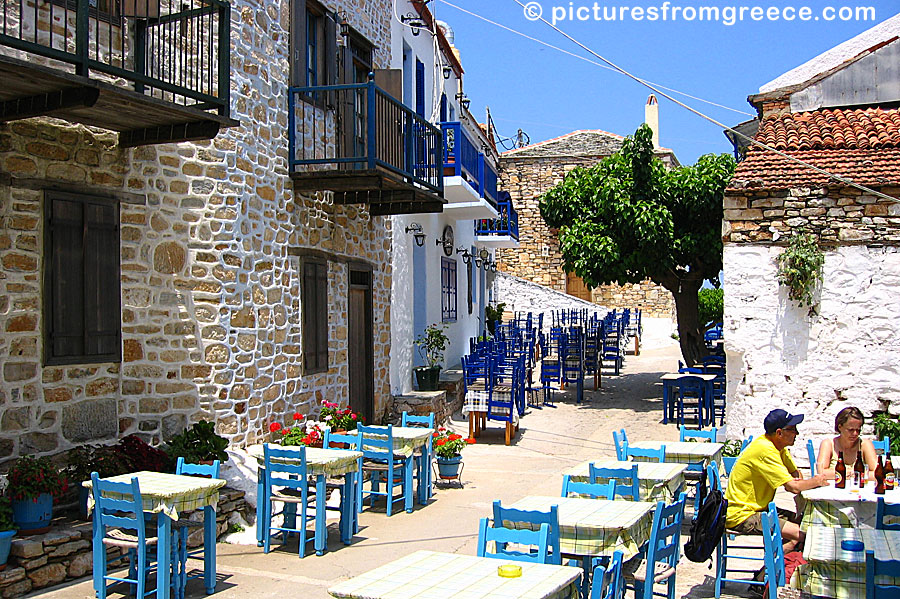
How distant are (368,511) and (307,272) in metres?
3.07

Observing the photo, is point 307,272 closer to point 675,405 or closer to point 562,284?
point 675,405

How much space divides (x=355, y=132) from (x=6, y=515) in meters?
5.65

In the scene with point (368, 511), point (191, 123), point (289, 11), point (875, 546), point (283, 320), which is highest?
point (289, 11)

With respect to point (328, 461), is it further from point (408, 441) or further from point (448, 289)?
point (448, 289)

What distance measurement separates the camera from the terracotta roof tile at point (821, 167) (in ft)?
32.4

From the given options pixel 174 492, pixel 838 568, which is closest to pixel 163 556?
pixel 174 492

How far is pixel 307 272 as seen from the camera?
34.4ft

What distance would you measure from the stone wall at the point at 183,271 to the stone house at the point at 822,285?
5.22 m

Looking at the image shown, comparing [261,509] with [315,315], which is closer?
[261,509]

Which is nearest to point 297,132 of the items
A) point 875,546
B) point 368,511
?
point 368,511

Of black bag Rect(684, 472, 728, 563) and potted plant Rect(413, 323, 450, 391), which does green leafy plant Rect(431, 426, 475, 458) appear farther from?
black bag Rect(684, 472, 728, 563)

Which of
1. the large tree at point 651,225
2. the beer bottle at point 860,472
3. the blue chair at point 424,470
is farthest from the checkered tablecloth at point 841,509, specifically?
the large tree at point 651,225

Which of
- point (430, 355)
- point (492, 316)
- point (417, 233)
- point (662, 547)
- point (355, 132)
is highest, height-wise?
point (355, 132)

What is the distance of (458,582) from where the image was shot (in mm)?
3873
